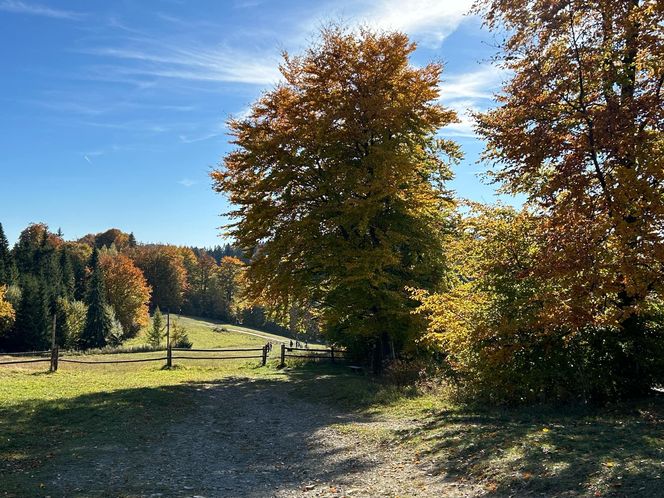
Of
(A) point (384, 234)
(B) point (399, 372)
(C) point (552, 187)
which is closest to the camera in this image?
(C) point (552, 187)

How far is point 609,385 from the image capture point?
9922 mm

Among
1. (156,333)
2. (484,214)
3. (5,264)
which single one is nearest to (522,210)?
(484,214)

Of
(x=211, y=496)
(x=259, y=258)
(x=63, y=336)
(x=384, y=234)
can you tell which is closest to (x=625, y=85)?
(x=384, y=234)

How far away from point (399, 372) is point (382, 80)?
1066 centimetres

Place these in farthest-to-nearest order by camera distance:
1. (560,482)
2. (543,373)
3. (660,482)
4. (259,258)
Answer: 1. (259,258)
2. (543,373)
3. (560,482)
4. (660,482)

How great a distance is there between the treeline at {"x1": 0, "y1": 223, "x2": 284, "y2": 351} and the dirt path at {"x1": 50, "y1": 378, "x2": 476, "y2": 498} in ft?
33.6

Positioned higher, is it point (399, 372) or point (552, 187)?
point (552, 187)

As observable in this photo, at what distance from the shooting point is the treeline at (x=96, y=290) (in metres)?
56.6

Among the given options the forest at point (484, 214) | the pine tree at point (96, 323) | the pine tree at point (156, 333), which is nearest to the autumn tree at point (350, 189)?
the forest at point (484, 214)

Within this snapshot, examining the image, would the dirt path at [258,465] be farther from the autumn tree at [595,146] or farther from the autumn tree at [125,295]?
the autumn tree at [125,295]

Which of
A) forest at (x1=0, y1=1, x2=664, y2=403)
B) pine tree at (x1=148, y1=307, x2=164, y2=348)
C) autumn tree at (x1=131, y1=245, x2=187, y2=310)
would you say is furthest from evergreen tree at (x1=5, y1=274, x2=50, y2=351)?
forest at (x1=0, y1=1, x2=664, y2=403)

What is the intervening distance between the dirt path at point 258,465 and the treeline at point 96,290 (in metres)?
10.2

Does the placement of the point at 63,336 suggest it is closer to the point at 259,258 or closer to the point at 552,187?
the point at 259,258

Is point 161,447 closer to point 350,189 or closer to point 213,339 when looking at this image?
point 350,189
